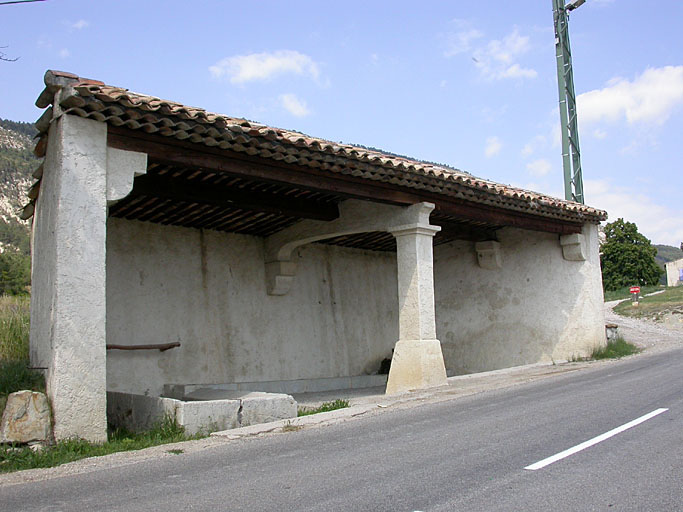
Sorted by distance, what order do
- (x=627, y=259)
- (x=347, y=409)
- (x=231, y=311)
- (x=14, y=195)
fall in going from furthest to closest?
(x=627, y=259)
(x=14, y=195)
(x=231, y=311)
(x=347, y=409)

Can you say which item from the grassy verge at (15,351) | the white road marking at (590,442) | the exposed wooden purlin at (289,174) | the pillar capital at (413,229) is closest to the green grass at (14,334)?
the grassy verge at (15,351)

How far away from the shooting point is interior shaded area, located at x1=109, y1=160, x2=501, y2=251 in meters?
8.52

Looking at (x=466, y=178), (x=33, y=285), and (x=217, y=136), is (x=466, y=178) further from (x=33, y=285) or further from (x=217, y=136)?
(x=33, y=285)

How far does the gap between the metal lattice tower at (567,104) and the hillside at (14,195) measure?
85.1ft

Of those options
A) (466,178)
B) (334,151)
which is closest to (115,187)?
(334,151)

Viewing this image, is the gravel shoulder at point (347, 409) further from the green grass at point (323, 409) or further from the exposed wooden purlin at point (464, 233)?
the exposed wooden purlin at point (464, 233)

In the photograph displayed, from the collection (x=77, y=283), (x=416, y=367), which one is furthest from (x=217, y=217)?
(x=77, y=283)

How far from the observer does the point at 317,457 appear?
5.13 m

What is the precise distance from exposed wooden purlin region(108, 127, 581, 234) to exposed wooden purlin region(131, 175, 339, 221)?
1357 millimetres

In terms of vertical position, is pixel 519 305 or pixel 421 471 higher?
pixel 519 305

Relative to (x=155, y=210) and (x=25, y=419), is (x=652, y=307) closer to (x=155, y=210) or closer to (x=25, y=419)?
(x=155, y=210)

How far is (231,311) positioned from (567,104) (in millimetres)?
10654

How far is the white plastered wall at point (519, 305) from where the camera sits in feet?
43.8

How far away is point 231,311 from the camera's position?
1122 cm
